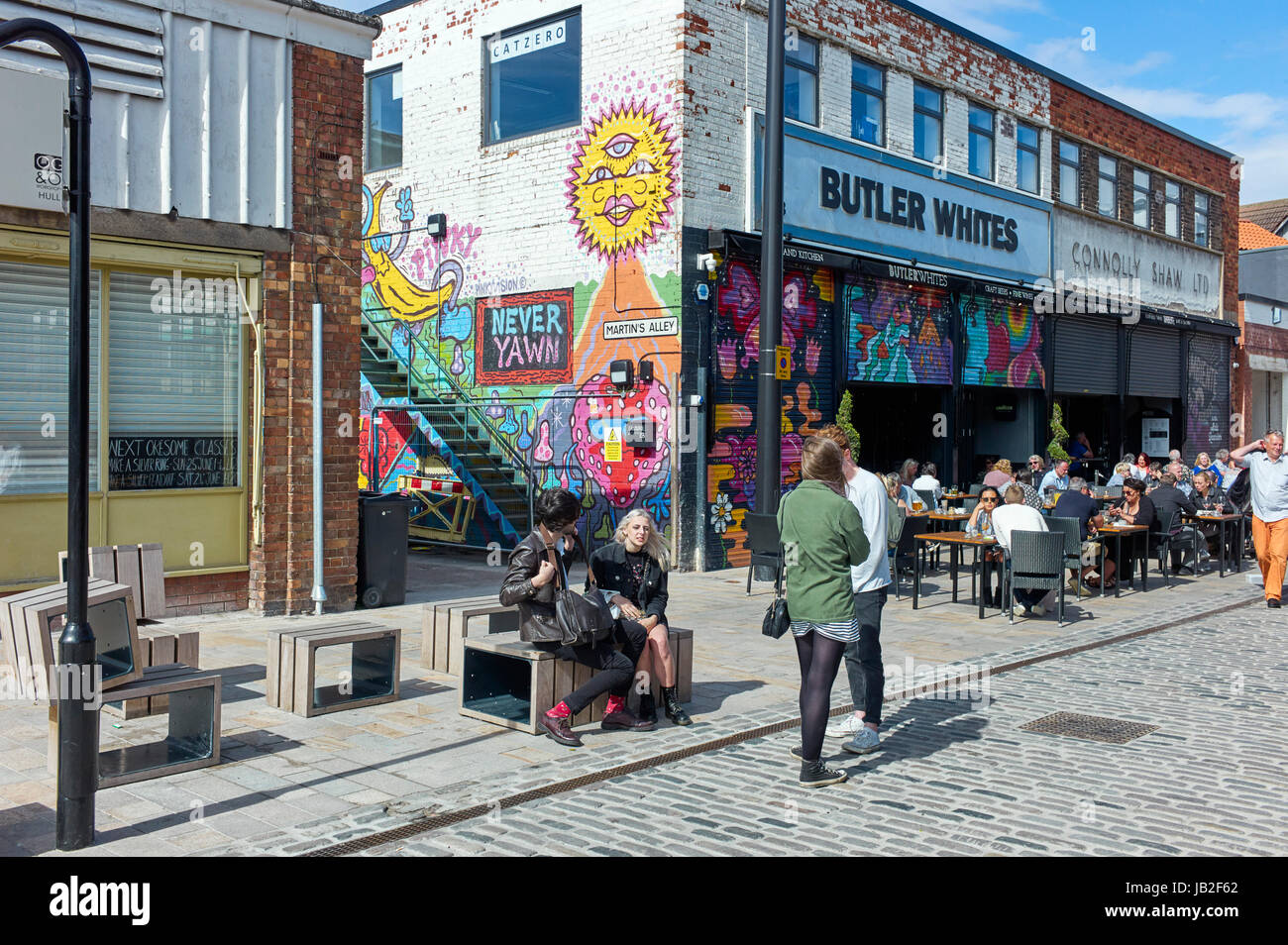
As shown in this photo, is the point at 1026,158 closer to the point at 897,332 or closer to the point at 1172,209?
the point at 897,332

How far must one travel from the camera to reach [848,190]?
17.7 m

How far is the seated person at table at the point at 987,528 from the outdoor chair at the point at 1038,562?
1.45 feet

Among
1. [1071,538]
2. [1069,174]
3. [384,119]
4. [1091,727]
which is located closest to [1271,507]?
[1071,538]

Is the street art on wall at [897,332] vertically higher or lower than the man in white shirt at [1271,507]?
higher

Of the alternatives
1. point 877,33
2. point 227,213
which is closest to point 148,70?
point 227,213

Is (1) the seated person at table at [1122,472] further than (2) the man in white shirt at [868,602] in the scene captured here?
Yes

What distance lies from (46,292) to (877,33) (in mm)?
13424

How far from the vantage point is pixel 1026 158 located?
22391 millimetres

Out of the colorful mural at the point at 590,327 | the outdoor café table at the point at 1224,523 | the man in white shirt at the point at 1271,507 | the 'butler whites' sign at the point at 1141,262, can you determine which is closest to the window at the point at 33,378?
the colorful mural at the point at 590,327

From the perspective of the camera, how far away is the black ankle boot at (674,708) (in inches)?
282

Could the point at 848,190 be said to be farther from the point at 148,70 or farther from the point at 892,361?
the point at 148,70

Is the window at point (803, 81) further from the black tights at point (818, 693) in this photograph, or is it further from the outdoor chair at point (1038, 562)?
the black tights at point (818, 693)

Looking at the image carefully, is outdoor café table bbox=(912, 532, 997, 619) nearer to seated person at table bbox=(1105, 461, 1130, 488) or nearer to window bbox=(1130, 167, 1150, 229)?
seated person at table bbox=(1105, 461, 1130, 488)

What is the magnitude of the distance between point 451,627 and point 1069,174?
64.8ft
